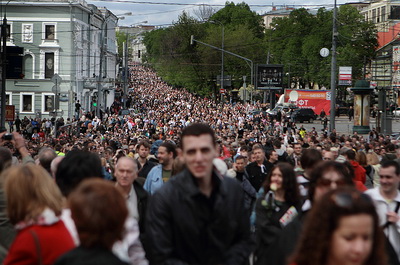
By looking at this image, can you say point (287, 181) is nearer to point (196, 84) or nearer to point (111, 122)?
point (111, 122)

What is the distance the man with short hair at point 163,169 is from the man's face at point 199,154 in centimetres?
423

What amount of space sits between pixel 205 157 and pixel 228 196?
11.6 inches

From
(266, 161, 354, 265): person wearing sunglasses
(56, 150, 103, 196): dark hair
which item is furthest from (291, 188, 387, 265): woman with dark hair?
(56, 150, 103, 196): dark hair

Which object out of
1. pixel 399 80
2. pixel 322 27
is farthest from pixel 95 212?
pixel 322 27

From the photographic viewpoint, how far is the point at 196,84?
341ft

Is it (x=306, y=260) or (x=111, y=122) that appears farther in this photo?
(x=111, y=122)

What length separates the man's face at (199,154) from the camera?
191 inches

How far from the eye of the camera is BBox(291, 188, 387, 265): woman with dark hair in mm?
3732

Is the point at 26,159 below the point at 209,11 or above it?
below

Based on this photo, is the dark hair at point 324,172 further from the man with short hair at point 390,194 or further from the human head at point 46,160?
the human head at point 46,160

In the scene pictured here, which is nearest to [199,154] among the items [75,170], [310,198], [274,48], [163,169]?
[75,170]

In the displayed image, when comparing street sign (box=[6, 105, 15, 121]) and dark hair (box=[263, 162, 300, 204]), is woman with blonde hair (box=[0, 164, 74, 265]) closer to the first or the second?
dark hair (box=[263, 162, 300, 204])

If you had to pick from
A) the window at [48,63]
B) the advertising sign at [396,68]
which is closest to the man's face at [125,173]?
the window at [48,63]

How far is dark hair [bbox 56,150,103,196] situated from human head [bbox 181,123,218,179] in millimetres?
977
